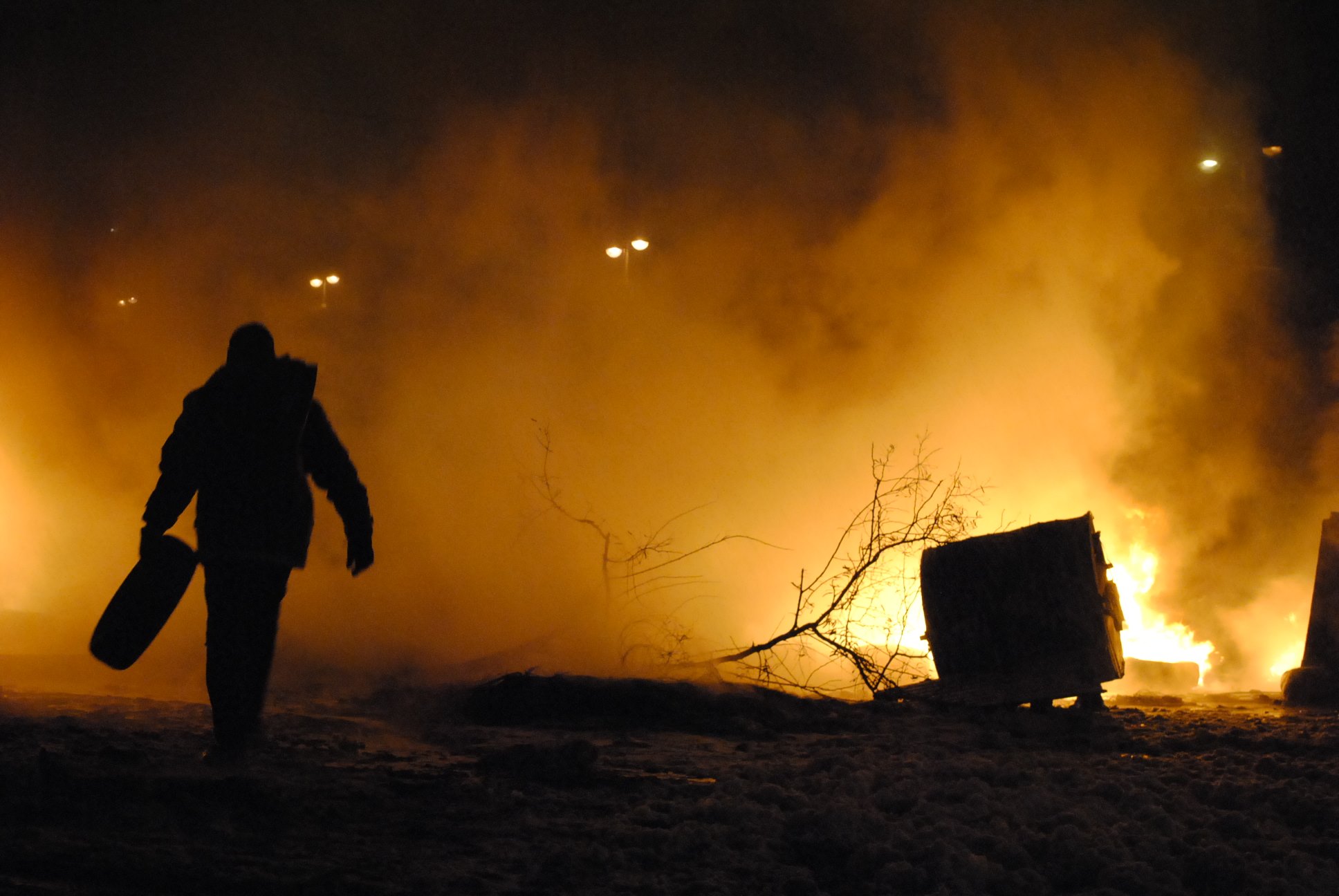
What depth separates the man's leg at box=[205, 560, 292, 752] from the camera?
9.54 ft

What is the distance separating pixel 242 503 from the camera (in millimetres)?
2965

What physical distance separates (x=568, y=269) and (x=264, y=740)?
809cm

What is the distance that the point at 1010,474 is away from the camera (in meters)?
10.5

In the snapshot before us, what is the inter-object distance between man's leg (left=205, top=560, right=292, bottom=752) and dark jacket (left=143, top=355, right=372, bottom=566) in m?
0.07

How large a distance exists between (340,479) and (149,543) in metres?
0.62

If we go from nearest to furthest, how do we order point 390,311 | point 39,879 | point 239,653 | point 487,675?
point 39,879 → point 239,653 → point 487,675 → point 390,311

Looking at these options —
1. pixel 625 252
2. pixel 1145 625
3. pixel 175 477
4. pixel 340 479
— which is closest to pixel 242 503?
pixel 175 477

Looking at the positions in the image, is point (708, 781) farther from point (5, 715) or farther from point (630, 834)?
point (5, 715)

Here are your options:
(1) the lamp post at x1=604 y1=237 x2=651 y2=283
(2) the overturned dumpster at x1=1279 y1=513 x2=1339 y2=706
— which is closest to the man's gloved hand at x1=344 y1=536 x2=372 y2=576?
(2) the overturned dumpster at x1=1279 y1=513 x2=1339 y2=706

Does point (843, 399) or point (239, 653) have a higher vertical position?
point (843, 399)

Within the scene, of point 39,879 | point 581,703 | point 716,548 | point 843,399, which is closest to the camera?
point 39,879

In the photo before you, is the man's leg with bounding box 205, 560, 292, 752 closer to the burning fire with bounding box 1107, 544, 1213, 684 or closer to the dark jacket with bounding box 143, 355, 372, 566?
the dark jacket with bounding box 143, 355, 372, 566

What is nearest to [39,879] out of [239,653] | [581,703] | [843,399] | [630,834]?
[239,653]

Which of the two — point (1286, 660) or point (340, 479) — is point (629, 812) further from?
point (1286, 660)
